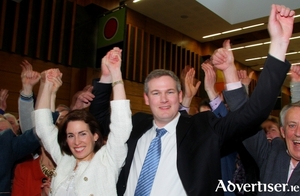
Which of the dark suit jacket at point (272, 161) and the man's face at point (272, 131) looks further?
the man's face at point (272, 131)

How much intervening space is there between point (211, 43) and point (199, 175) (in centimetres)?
972

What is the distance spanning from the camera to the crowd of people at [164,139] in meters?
1.38

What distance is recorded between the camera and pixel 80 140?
1756 millimetres

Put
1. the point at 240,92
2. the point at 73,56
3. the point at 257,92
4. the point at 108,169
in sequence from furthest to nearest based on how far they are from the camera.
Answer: the point at 73,56 < the point at 108,169 < the point at 240,92 < the point at 257,92

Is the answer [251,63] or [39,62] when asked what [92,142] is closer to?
[39,62]

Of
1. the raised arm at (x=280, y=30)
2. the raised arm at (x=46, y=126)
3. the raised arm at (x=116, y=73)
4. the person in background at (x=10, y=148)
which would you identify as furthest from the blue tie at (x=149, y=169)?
the person in background at (x=10, y=148)

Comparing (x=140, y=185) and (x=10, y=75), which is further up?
(x=10, y=75)

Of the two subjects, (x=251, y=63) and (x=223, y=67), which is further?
(x=251, y=63)

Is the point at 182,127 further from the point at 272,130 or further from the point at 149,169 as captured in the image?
the point at 272,130

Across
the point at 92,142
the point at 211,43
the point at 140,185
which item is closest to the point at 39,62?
the point at 92,142

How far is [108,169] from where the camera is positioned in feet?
5.29

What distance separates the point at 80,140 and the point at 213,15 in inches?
279

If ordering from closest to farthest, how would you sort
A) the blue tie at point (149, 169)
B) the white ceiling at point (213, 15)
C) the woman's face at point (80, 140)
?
the blue tie at point (149, 169) → the woman's face at point (80, 140) → the white ceiling at point (213, 15)

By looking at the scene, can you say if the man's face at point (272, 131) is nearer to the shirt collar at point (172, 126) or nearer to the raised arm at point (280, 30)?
the shirt collar at point (172, 126)
